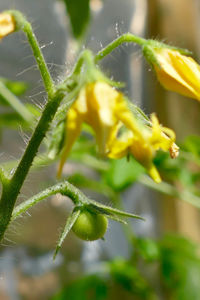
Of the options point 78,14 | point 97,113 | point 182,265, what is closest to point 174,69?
point 97,113

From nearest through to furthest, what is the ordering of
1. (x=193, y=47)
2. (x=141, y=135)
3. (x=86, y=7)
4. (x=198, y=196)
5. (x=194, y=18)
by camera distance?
(x=141, y=135), (x=86, y=7), (x=198, y=196), (x=193, y=47), (x=194, y=18)

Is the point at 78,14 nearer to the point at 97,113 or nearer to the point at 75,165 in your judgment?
the point at 97,113

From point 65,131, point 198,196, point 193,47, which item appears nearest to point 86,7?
point 65,131

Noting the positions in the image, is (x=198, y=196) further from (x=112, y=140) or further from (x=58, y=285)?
(x=112, y=140)

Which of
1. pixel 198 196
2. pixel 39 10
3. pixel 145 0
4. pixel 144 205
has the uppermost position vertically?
pixel 39 10

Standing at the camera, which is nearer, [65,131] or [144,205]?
[65,131]

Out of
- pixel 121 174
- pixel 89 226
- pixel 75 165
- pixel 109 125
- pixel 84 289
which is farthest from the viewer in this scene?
pixel 75 165

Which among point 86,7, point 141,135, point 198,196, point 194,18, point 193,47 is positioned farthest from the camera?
point 194,18
